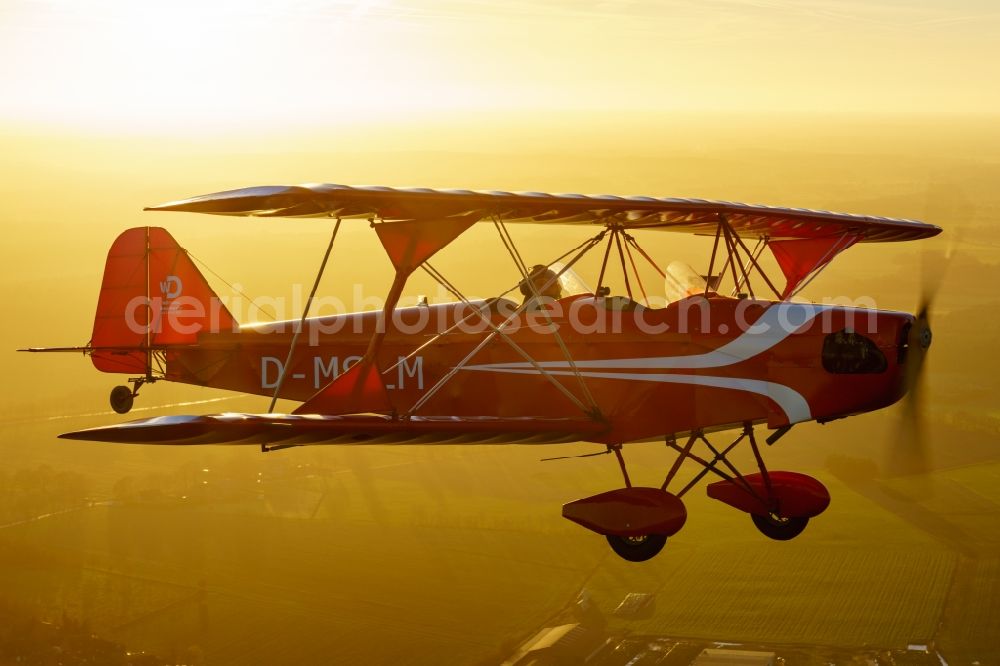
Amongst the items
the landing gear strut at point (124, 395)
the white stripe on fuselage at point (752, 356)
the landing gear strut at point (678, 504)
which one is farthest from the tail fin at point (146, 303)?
the white stripe on fuselage at point (752, 356)

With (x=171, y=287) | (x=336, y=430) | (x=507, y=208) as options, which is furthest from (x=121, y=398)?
(x=507, y=208)

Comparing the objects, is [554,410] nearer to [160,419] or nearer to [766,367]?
[766,367]

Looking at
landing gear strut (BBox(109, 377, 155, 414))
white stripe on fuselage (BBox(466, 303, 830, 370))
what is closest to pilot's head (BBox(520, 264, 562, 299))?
white stripe on fuselage (BBox(466, 303, 830, 370))

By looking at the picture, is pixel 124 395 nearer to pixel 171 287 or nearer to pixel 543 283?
pixel 171 287

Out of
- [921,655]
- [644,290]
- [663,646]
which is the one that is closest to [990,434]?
[921,655]

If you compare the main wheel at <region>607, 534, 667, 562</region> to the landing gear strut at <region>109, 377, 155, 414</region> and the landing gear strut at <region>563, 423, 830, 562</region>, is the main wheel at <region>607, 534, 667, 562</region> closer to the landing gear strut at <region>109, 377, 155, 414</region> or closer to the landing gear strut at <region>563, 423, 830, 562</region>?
the landing gear strut at <region>563, 423, 830, 562</region>
